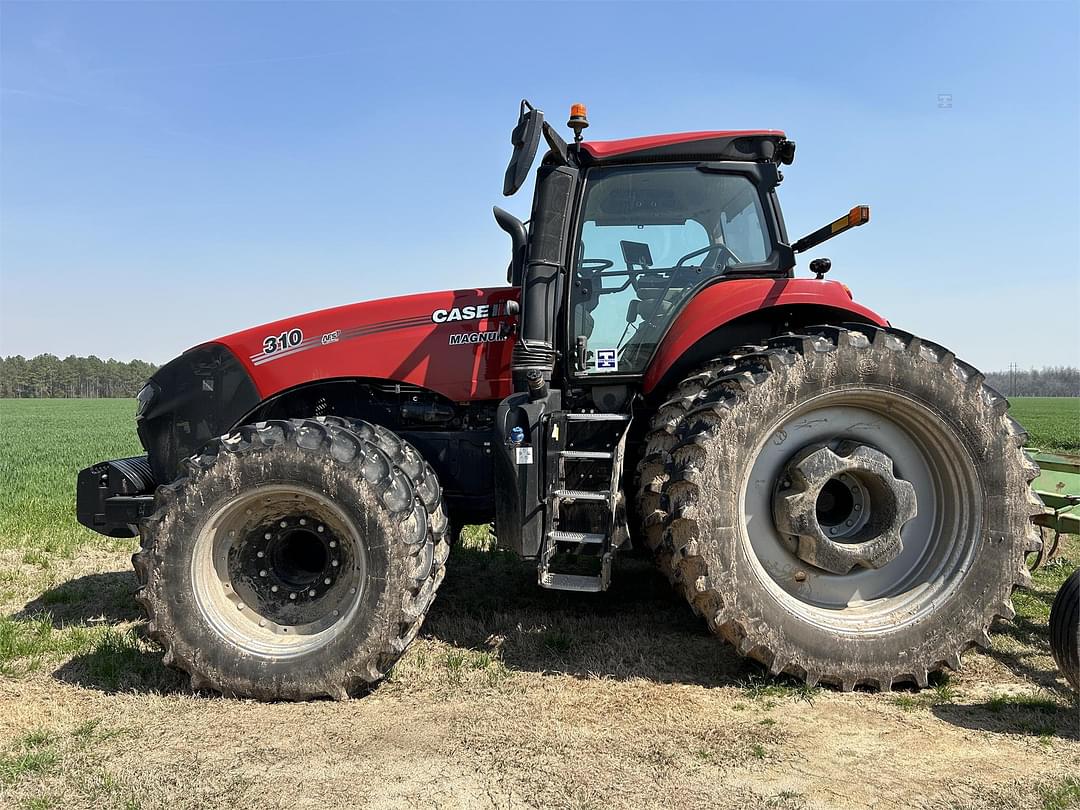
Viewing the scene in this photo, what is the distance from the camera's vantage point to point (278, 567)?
369 cm

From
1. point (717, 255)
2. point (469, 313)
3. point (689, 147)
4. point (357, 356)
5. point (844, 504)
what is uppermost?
point (689, 147)

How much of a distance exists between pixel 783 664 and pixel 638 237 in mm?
2316

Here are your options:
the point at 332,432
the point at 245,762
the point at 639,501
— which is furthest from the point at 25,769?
the point at 639,501

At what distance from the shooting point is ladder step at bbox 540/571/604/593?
344 cm

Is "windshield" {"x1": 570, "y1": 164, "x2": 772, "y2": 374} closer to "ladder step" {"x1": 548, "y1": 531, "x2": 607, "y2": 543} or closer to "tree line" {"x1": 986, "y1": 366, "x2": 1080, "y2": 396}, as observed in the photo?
"ladder step" {"x1": 548, "y1": 531, "x2": 607, "y2": 543}

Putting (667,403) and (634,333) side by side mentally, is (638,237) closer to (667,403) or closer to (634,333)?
(634,333)

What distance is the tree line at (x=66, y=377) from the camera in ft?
336

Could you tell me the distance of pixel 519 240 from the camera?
5117 mm

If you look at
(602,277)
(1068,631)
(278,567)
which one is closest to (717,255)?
(602,277)

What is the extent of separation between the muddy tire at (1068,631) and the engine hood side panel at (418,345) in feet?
9.17

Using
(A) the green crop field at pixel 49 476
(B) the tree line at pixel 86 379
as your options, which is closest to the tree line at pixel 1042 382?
(B) the tree line at pixel 86 379

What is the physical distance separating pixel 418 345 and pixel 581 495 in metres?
1.31

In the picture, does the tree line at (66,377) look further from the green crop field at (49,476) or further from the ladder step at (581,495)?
the ladder step at (581,495)

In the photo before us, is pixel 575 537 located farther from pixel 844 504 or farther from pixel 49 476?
pixel 49 476
